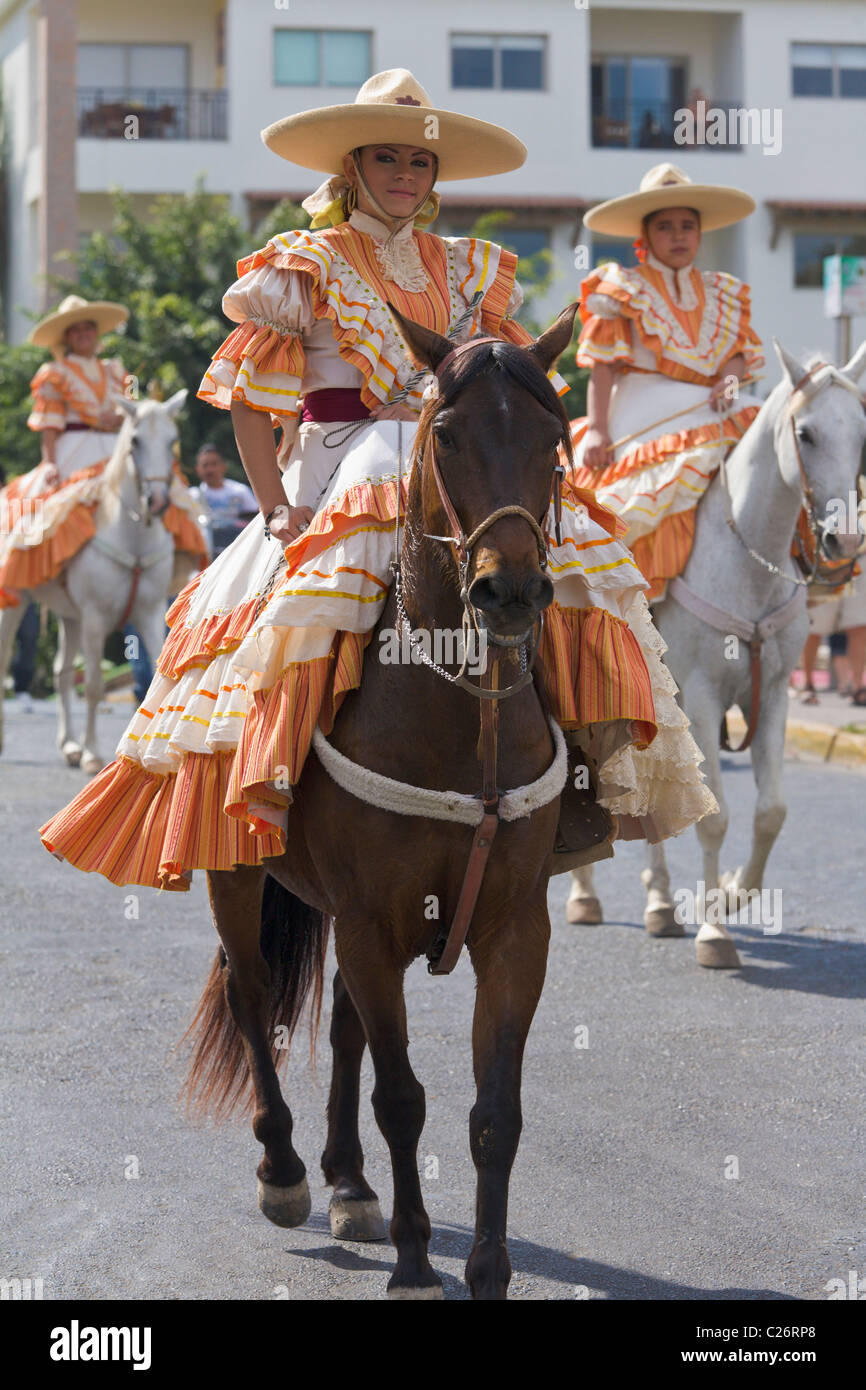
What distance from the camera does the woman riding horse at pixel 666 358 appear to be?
8023 millimetres

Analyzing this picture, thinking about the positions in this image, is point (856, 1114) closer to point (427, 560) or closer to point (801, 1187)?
point (801, 1187)

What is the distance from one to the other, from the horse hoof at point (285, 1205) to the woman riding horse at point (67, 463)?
8.82 metres

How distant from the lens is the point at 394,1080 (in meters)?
3.96

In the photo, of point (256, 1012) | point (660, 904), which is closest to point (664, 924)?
point (660, 904)

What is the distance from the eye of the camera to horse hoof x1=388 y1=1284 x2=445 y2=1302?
12.7 feet

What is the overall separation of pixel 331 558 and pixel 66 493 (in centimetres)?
946

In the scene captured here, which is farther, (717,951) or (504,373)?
(717,951)

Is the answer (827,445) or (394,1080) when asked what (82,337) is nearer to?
(827,445)

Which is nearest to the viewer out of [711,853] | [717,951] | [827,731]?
[717,951]

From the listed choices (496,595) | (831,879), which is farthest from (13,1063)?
(831,879)

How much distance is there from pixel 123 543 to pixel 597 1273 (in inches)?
372

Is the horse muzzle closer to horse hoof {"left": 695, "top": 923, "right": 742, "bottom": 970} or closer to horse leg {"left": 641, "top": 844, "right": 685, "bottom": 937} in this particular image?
horse hoof {"left": 695, "top": 923, "right": 742, "bottom": 970}

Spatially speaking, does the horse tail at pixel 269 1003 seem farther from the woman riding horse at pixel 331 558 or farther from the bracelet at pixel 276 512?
the bracelet at pixel 276 512

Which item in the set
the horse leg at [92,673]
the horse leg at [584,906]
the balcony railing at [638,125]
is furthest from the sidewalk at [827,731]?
the balcony railing at [638,125]
